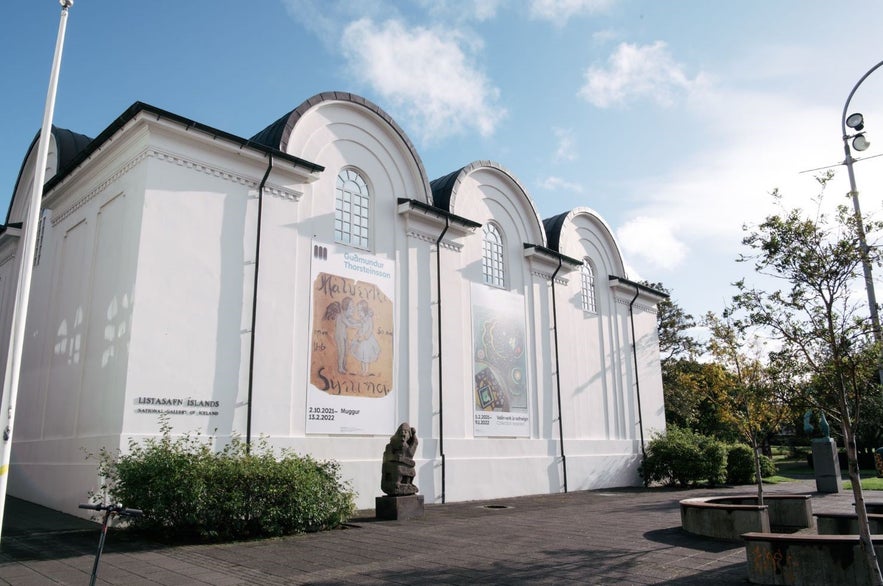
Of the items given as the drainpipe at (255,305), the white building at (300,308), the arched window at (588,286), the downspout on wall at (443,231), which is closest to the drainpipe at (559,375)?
the white building at (300,308)

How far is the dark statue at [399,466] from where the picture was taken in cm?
1316

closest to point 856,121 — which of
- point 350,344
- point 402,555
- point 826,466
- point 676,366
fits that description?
point 402,555

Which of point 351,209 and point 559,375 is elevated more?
point 351,209

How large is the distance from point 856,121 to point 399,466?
34.1 ft

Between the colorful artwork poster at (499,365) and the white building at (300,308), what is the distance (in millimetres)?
66

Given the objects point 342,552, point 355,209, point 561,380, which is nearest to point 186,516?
point 342,552

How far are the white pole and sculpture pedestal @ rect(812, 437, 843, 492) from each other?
73.9 ft

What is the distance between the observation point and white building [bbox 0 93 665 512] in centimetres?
1280

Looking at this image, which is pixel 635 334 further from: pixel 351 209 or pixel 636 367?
pixel 351 209

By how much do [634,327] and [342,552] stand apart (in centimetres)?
2002

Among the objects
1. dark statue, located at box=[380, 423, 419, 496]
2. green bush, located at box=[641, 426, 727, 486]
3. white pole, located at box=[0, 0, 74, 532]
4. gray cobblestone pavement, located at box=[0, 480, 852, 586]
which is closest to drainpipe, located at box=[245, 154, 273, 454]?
dark statue, located at box=[380, 423, 419, 496]

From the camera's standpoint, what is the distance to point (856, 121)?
10094 millimetres

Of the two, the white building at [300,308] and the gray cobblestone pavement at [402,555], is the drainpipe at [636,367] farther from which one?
the gray cobblestone pavement at [402,555]

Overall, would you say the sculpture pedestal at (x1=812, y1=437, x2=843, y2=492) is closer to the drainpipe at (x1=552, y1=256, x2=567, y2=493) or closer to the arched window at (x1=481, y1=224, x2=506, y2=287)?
the drainpipe at (x1=552, y1=256, x2=567, y2=493)
